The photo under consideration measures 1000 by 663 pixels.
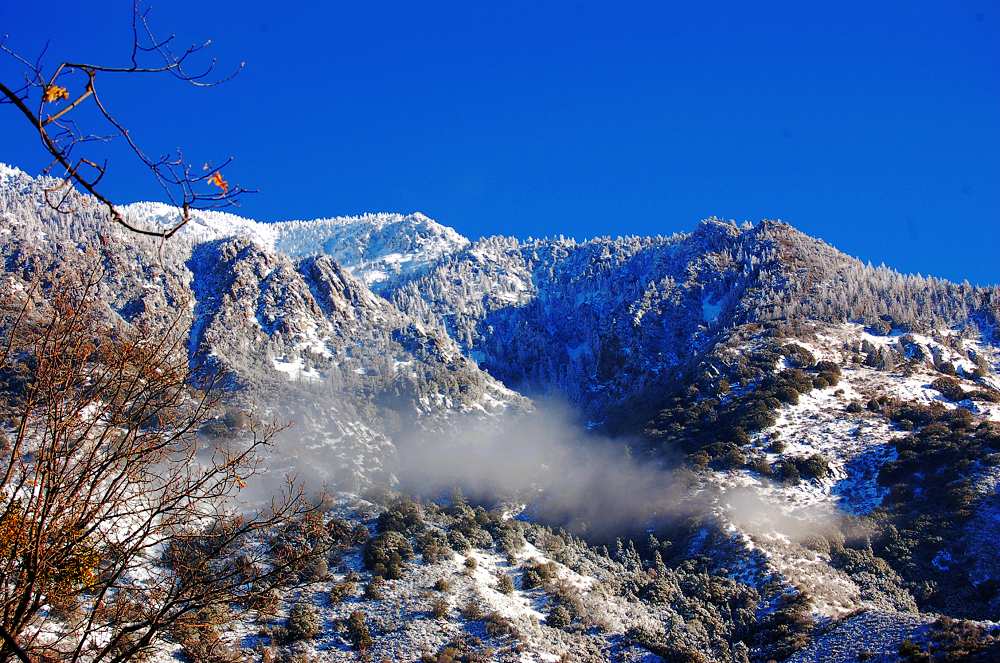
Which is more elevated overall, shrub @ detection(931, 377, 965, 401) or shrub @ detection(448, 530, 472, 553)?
shrub @ detection(931, 377, 965, 401)

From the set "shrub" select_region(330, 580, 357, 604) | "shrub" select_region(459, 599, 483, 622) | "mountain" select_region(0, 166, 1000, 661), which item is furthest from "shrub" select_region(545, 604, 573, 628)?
"shrub" select_region(330, 580, 357, 604)

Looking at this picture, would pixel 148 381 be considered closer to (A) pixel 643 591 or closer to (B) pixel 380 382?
(A) pixel 643 591

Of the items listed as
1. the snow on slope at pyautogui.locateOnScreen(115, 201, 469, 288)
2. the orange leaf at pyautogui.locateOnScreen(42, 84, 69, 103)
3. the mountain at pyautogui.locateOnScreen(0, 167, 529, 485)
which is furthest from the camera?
the snow on slope at pyautogui.locateOnScreen(115, 201, 469, 288)

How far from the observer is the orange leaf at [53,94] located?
315 cm

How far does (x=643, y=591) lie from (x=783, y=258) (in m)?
69.8

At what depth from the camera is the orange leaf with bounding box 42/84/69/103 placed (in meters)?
3.15

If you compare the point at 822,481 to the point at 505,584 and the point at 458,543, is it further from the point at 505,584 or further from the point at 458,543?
the point at 458,543

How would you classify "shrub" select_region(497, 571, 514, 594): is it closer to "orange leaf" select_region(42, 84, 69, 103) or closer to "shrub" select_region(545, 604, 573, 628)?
"shrub" select_region(545, 604, 573, 628)

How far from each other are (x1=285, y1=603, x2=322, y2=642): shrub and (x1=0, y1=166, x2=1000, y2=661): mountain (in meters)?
0.72

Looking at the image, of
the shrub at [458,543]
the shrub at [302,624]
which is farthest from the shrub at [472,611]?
the shrub at [458,543]

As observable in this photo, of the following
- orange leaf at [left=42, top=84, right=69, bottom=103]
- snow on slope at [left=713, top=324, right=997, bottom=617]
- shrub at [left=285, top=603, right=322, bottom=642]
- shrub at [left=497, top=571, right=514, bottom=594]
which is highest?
snow on slope at [left=713, top=324, right=997, bottom=617]

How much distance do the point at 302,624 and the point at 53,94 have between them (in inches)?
1104

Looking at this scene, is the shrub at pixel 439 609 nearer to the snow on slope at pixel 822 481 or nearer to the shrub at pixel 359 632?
the shrub at pixel 359 632

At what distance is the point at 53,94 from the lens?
10.4ft
